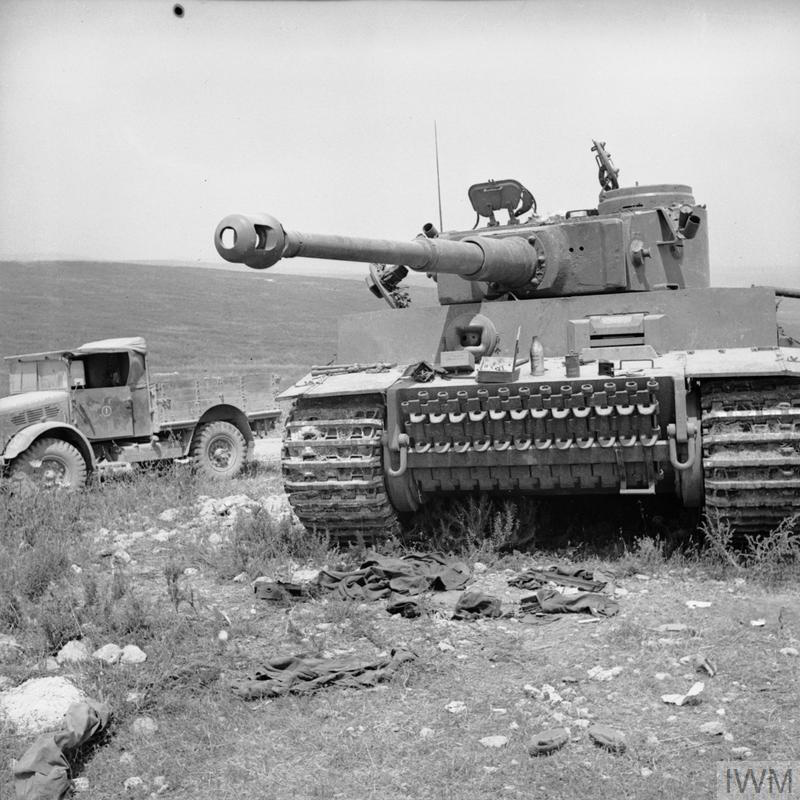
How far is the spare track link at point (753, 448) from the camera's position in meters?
6.83

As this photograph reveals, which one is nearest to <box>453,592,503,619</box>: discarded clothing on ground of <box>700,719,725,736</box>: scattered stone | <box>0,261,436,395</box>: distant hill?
<box>700,719,725,736</box>: scattered stone

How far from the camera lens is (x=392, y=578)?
23.7 feet

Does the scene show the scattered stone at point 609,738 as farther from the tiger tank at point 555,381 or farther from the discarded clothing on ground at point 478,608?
the tiger tank at point 555,381

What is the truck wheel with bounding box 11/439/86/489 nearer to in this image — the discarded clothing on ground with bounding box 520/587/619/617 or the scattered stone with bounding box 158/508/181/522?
the scattered stone with bounding box 158/508/181/522

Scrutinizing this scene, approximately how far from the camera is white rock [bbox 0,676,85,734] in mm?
4758

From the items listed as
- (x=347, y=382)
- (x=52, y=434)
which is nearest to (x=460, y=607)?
(x=347, y=382)

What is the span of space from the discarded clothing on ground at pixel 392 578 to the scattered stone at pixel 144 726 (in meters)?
2.24

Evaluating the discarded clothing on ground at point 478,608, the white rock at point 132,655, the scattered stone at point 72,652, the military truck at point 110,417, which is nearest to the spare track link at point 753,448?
the discarded clothing on ground at point 478,608

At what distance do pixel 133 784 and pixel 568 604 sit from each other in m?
3.17

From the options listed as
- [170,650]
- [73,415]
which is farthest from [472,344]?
[73,415]

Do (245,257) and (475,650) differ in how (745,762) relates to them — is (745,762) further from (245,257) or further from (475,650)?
(245,257)

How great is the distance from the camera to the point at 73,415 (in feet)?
39.9

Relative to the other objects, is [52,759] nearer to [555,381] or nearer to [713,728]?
[713,728]

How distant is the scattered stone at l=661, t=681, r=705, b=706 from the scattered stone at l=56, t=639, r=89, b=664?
3.06 metres
